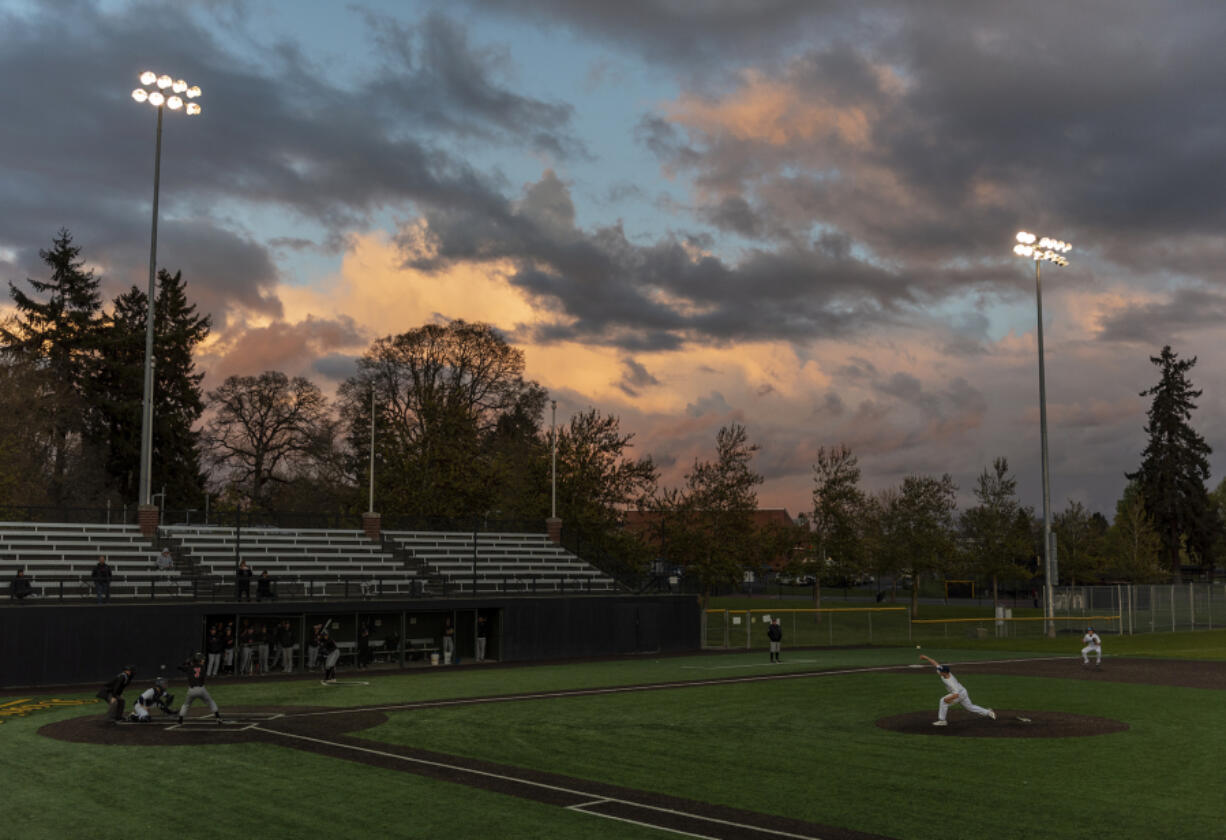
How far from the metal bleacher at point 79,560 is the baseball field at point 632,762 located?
4498 millimetres

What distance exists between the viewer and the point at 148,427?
1535 inches

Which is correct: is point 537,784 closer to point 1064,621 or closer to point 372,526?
point 372,526

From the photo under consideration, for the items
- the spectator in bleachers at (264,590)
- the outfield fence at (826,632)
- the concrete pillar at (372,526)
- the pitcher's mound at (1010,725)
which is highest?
the concrete pillar at (372,526)

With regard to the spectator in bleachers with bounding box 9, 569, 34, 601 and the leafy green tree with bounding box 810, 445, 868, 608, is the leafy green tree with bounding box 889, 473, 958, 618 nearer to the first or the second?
the leafy green tree with bounding box 810, 445, 868, 608

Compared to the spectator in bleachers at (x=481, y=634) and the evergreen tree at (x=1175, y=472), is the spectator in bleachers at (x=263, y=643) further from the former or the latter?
the evergreen tree at (x=1175, y=472)

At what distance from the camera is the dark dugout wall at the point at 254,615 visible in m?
31.9

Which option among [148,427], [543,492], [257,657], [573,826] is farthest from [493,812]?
[543,492]

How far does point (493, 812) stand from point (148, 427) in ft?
98.1

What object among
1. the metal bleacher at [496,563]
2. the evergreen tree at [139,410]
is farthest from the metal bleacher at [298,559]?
the evergreen tree at [139,410]

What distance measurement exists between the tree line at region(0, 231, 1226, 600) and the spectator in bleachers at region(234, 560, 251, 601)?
22.1 m

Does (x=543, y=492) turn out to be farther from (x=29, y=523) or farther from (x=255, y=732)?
(x=255, y=732)

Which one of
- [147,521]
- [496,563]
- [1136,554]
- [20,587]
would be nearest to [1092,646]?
[496,563]

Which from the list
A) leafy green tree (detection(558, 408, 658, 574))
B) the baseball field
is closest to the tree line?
leafy green tree (detection(558, 408, 658, 574))

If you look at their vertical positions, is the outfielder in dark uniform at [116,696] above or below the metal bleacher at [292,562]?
below
